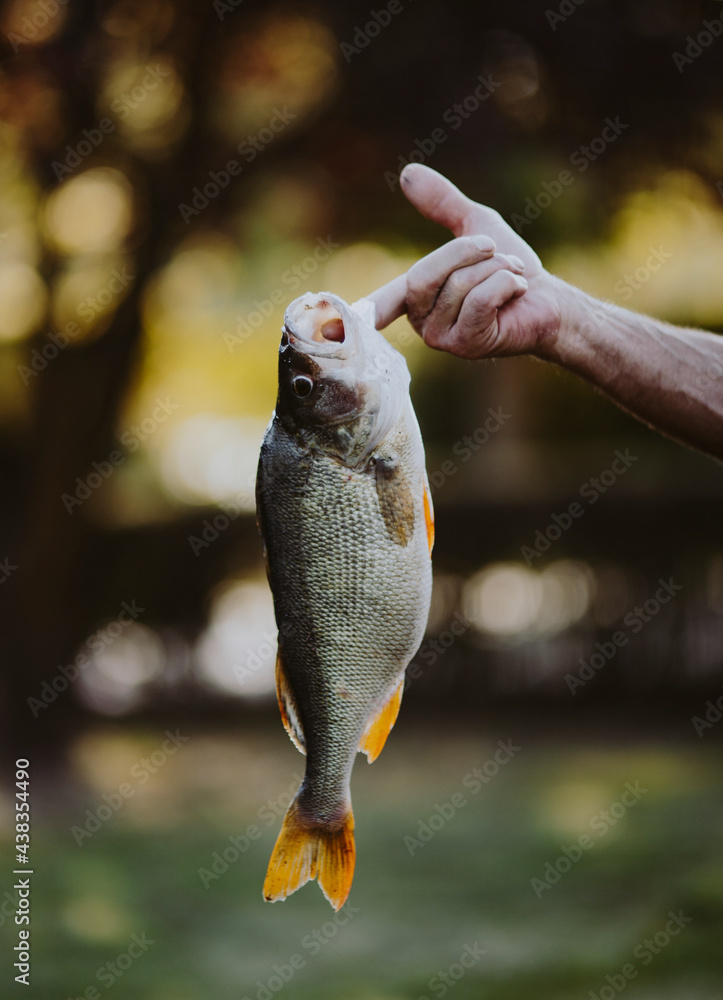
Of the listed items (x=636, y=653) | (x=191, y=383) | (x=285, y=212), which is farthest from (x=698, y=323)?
(x=191, y=383)

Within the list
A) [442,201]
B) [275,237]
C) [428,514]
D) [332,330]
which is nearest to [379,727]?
[428,514]

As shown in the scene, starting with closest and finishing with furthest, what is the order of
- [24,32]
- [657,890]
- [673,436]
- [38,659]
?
[673,436], [657,890], [24,32], [38,659]

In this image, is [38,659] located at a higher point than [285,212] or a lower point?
lower

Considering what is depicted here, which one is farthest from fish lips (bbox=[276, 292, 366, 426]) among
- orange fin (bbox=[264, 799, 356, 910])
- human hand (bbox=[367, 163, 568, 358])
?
orange fin (bbox=[264, 799, 356, 910])

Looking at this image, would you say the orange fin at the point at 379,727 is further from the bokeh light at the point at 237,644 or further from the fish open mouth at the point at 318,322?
the bokeh light at the point at 237,644

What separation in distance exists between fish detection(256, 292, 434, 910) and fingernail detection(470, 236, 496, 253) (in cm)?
40

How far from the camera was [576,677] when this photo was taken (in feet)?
31.9

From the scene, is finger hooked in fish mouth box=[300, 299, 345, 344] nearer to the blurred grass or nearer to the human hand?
the human hand

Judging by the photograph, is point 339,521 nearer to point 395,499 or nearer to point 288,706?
point 395,499

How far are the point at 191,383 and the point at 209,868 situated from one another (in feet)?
33.9

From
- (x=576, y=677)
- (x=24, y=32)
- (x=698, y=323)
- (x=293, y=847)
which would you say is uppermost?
(x=293, y=847)

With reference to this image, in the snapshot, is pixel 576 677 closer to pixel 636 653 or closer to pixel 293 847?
pixel 636 653

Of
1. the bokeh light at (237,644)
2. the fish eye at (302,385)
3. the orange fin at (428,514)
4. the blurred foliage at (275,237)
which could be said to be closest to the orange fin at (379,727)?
the orange fin at (428,514)

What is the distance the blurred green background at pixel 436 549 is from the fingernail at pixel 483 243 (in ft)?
12.1
